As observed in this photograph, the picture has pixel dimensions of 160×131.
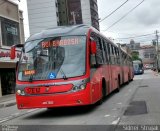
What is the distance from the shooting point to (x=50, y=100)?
1308 centimetres

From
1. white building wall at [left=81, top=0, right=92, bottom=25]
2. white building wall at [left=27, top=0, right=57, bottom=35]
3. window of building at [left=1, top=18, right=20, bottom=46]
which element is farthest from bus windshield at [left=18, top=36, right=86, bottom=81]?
white building wall at [left=81, top=0, right=92, bottom=25]

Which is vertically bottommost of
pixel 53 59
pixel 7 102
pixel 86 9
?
pixel 7 102

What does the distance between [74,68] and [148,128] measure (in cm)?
417

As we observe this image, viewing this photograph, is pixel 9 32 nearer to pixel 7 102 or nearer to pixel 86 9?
pixel 7 102

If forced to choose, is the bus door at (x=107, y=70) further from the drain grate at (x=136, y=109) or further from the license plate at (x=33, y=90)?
→ the license plate at (x=33, y=90)

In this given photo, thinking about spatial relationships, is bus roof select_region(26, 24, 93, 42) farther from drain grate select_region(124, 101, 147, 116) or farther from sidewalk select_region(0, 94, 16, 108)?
sidewalk select_region(0, 94, 16, 108)

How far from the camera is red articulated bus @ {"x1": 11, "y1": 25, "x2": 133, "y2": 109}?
13.0 metres

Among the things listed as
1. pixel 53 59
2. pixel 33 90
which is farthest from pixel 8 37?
pixel 33 90

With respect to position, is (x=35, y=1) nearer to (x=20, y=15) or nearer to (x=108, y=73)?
(x=20, y=15)

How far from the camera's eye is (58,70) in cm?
1334

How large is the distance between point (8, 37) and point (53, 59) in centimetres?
2302

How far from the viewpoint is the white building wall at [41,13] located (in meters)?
111

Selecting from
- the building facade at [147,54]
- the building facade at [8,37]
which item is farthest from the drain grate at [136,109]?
the building facade at [147,54]

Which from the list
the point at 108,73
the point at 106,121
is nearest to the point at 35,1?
the point at 108,73
